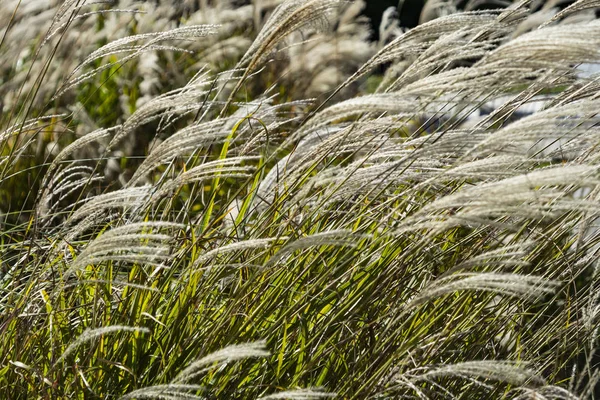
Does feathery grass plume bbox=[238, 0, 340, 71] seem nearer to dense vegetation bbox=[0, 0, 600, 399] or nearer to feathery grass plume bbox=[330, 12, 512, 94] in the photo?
dense vegetation bbox=[0, 0, 600, 399]

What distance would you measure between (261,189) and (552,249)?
2.59 feet

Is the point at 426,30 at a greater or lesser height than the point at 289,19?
lesser

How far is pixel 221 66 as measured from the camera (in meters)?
5.72

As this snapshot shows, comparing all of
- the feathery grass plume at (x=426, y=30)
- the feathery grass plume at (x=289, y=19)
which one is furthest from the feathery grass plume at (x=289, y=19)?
the feathery grass plume at (x=426, y=30)

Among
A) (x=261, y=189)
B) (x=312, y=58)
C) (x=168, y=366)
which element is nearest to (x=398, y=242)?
(x=261, y=189)

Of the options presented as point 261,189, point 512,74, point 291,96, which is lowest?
point 291,96

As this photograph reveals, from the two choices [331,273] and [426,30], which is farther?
[426,30]

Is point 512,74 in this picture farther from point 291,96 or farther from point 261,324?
point 291,96

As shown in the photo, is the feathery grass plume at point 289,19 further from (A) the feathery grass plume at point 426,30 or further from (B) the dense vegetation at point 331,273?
(A) the feathery grass plume at point 426,30

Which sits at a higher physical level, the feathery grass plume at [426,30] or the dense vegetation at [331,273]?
the feathery grass plume at [426,30]

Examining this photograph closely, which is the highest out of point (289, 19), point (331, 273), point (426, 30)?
point (289, 19)

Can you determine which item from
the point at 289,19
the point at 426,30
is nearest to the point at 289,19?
the point at 289,19

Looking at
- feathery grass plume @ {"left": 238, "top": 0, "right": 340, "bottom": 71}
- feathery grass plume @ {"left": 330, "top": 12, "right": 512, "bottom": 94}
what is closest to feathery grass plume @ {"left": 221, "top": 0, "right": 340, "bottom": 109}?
feathery grass plume @ {"left": 238, "top": 0, "right": 340, "bottom": 71}

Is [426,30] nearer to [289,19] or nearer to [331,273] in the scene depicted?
[289,19]
